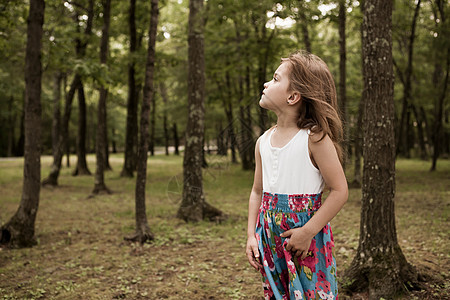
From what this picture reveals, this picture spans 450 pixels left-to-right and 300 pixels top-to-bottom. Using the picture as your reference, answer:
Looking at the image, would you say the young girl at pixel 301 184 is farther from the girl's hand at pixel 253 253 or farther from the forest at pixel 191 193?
the forest at pixel 191 193

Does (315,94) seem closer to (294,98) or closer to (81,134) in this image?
(294,98)

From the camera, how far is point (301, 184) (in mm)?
1852

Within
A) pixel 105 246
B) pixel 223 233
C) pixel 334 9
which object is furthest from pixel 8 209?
pixel 334 9

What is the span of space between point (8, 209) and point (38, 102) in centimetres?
447

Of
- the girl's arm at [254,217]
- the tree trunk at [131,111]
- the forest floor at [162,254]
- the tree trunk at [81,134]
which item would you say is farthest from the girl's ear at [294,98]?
the tree trunk at [81,134]

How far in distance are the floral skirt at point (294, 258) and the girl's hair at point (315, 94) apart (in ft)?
1.15

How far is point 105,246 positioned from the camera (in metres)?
6.00

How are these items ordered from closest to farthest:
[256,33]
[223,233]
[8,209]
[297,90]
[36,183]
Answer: [297,90] < [36,183] < [223,233] < [8,209] < [256,33]

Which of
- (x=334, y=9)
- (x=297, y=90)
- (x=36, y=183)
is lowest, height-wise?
(x=36, y=183)

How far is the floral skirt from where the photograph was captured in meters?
1.82

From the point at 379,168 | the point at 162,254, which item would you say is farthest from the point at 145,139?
the point at 379,168

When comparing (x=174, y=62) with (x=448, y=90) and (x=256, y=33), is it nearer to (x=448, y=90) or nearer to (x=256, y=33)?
(x=256, y=33)

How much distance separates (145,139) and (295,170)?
173 inches


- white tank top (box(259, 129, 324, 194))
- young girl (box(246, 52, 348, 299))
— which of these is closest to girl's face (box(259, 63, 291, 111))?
young girl (box(246, 52, 348, 299))
